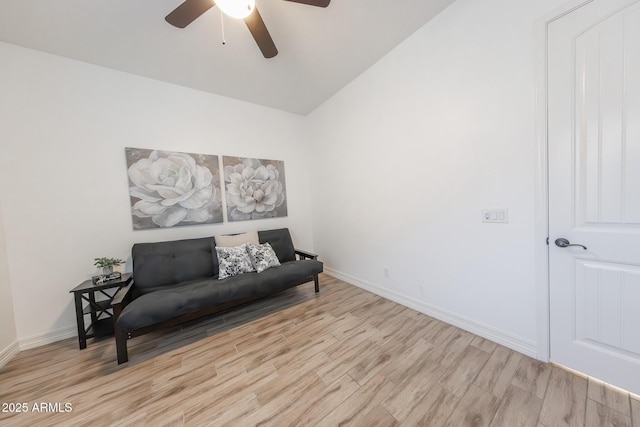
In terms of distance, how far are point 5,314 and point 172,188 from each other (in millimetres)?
1707

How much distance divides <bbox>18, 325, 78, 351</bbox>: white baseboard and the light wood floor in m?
0.07

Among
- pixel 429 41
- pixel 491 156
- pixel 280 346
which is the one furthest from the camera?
pixel 429 41

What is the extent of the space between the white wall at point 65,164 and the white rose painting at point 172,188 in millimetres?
98

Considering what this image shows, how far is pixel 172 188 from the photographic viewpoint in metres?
2.61

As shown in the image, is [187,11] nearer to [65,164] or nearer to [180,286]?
[65,164]

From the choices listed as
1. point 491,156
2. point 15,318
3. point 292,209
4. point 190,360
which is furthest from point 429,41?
point 15,318

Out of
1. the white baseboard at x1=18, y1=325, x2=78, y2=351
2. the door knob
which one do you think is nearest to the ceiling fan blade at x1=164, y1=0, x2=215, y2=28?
the door knob

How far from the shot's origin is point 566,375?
1.41 m

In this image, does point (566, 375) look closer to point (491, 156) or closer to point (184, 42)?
point (491, 156)

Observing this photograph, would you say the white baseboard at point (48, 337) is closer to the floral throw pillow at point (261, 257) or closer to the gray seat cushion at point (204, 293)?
the gray seat cushion at point (204, 293)

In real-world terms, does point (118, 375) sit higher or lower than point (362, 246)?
lower

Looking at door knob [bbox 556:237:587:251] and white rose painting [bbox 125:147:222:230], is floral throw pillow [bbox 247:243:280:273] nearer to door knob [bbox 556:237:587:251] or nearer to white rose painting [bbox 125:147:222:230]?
white rose painting [bbox 125:147:222:230]

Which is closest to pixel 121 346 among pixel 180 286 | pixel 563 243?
pixel 180 286

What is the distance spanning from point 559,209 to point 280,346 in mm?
2379
